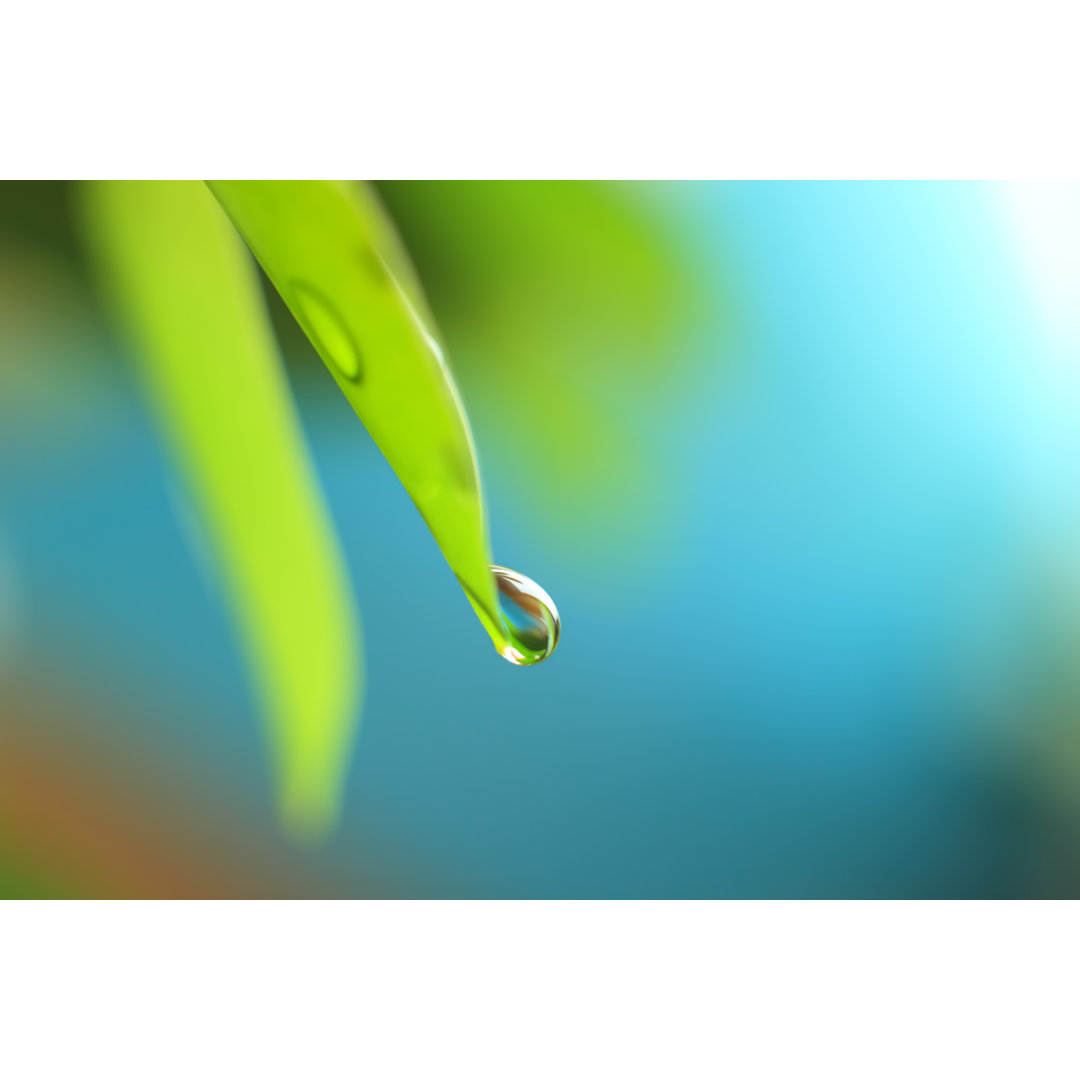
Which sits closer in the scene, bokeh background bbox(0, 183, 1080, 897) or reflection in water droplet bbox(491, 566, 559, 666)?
reflection in water droplet bbox(491, 566, 559, 666)

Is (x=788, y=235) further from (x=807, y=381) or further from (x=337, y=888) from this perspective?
(x=337, y=888)

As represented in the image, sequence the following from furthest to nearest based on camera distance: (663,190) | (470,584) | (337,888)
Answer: (337,888)
(663,190)
(470,584)

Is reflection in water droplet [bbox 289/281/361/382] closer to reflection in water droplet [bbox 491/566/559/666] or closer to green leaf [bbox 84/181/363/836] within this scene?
reflection in water droplet [bbox 491/566/559/666]

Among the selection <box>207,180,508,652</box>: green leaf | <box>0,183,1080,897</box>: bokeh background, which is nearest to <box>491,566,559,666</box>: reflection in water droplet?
<box>207,180,508,652</box>: green leaf

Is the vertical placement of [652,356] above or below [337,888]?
above

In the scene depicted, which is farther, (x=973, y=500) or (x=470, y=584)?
(x=973, y=500)

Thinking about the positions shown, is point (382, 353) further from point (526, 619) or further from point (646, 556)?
point (646, 556)

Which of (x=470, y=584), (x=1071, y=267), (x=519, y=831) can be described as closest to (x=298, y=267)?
(x=470, y=584)

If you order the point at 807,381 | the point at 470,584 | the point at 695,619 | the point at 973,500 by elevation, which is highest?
the point at 470,584

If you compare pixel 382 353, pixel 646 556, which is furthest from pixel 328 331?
pixel 646 556
